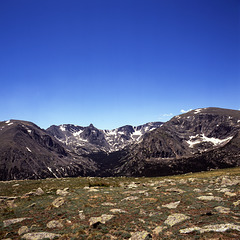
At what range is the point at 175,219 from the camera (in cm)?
1551

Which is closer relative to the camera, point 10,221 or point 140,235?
Result: point 140,235

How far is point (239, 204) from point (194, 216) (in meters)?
5.74

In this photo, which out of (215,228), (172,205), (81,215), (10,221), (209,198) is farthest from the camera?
(209,198)

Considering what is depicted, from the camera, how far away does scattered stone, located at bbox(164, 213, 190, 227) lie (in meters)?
15.0

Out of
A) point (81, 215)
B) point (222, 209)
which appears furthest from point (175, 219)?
point (81, 215)

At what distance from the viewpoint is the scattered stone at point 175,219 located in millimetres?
14984

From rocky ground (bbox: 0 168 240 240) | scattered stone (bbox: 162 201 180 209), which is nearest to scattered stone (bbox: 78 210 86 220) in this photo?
rocky ground (bbox: 0 168 240 240)

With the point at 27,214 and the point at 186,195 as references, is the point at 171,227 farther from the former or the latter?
the point at 27,214

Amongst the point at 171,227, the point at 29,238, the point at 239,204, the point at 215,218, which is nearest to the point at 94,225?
the point at 29,238

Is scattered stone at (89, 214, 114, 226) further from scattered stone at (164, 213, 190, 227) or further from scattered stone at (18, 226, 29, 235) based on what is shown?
scattered stone at (18, 226, 29, 235)

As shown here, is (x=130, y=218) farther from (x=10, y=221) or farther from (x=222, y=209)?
(x=10, y=221)

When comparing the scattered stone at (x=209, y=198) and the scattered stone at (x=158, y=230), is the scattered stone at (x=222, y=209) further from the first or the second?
A: the scattered stone at (x=158, y=230)

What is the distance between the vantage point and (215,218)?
15031 mm

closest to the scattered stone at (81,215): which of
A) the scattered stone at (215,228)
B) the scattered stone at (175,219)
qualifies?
the scattered stone at (175,219)
